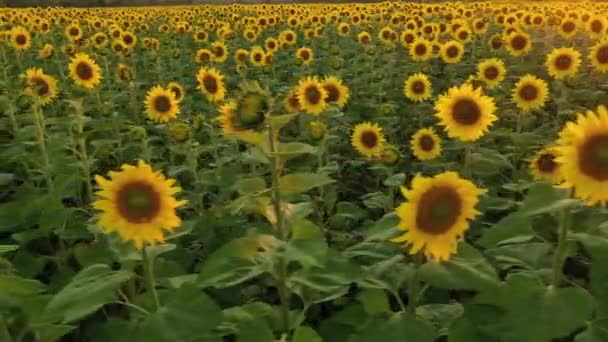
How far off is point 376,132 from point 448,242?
313cm

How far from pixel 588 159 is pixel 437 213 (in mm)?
495

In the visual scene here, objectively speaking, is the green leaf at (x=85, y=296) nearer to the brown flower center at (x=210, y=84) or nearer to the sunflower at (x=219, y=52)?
the brown flower center at (x=210, y=84)

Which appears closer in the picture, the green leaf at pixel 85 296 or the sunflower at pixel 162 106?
the green leaf at pixel 85 296

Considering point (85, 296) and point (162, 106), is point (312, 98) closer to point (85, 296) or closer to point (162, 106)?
point (162, 106)

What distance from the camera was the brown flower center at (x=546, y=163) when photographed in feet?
12.4

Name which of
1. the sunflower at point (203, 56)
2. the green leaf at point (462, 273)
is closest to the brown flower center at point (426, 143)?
the green leaf at point (462, 273)

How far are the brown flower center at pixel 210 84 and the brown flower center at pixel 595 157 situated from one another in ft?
14.5

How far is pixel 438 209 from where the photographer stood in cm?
229

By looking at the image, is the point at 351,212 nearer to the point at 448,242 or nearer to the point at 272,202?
the point at 272,202

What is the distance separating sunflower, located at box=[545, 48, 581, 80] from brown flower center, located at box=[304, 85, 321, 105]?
284cm

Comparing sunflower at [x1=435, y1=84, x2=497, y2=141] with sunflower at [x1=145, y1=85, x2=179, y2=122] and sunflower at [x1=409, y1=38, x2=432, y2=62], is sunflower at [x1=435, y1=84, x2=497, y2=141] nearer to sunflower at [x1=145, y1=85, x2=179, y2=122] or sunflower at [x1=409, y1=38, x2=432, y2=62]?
sunflower at [x1=145, y1=85, x2=179, y2=122]

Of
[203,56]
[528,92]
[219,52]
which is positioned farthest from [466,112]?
[219,52]

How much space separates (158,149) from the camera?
245 inches

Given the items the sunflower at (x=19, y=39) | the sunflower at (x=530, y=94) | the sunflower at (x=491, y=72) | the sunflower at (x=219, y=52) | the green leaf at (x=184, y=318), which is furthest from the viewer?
the sunflower at (x=19, y=39)
